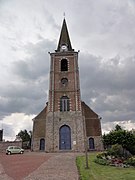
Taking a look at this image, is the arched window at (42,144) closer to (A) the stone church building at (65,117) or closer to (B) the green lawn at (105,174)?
(A) the stone church building at (65,117)

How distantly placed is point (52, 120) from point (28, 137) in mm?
32705

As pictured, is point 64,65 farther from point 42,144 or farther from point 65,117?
point 42,144

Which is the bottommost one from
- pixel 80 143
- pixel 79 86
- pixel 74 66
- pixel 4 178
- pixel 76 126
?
pixel 4 178

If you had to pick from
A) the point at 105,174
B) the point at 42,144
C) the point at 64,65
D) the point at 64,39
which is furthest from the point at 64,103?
the point at 105,174

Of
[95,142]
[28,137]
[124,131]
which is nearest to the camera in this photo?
[124,131]

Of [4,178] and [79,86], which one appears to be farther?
[79,86]

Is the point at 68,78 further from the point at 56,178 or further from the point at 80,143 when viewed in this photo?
the point at 56,178

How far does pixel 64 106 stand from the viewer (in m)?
33.8

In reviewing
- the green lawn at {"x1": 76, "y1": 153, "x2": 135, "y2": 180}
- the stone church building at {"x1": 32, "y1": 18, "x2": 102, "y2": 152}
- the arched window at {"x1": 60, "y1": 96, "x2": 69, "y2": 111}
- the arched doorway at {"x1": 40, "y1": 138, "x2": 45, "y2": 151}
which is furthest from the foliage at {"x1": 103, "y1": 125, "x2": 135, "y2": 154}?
the arched doorway at {"x1": 40, "y1": 138, "x2": 45, "y2": 151}

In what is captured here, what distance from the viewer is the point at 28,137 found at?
6244 centimetres

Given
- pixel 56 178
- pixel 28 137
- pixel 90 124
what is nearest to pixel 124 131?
pixel 90 124

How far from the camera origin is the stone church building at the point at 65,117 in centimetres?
3143

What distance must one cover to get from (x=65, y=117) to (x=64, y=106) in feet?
6.48

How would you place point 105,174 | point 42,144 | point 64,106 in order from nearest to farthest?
point 105,174, point 64,106, point 42,144
